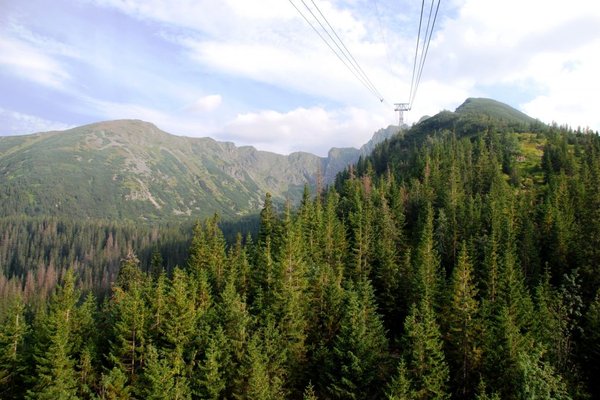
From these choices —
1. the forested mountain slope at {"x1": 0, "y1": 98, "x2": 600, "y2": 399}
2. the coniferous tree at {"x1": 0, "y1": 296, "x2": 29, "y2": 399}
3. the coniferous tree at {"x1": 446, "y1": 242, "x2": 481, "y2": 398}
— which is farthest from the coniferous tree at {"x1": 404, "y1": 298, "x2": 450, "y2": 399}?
the coniferous tree at {"x1": 0, "y1": 296, "x2": 29, "y2": 399}

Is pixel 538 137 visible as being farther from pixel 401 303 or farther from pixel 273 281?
pixel 273 281

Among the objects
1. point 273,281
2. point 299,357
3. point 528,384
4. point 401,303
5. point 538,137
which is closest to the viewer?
point 528,384

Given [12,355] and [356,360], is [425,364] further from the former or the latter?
[12,355]

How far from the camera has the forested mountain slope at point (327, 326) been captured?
42781 millimetres

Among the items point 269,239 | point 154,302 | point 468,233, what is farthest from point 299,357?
point 468,233

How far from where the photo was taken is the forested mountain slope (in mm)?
42781

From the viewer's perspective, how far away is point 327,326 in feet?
190

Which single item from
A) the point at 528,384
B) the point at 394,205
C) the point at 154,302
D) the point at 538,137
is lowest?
the point at 154,302

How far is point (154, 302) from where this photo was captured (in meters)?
53.4

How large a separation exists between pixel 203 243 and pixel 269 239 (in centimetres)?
1339

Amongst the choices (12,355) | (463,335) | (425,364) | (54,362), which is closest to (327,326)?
(425,364)

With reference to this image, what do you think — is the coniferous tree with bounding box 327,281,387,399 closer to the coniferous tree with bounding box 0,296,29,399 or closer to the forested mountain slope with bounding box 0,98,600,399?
the forested mountain slope with bounding box 0,98,600,399

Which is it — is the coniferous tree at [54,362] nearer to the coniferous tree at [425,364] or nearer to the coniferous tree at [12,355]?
the coniferous tree at [12,355]

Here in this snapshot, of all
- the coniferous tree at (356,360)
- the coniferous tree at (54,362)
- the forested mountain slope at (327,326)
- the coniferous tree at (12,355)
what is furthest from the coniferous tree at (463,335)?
the coniferous tree at (12,355)
